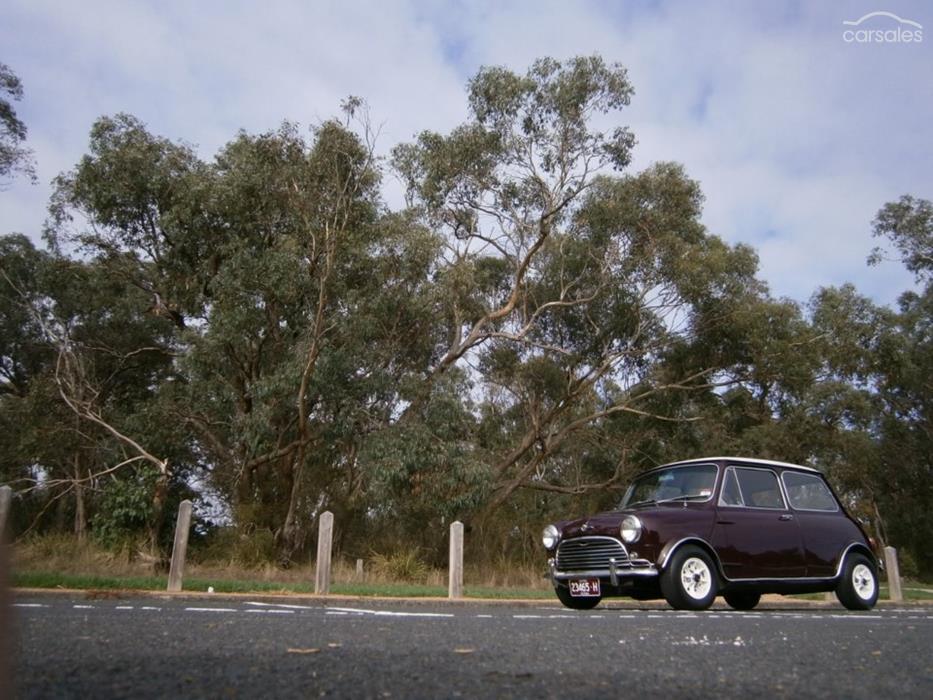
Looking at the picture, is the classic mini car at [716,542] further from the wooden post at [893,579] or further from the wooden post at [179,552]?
the wooden post at [179,552]

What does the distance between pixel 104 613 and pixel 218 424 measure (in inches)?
592

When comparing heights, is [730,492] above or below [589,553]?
above

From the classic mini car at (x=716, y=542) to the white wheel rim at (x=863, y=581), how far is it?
0.01 m

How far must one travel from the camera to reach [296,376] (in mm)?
17781

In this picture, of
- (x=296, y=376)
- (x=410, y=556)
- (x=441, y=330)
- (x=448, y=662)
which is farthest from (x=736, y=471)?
(x=441, y=330)

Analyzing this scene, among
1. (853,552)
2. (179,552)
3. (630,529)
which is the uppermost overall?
(630,529)

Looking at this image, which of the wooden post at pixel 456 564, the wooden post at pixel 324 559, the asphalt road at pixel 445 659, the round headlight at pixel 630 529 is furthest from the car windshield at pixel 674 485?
the wooden post at pixel 324 559

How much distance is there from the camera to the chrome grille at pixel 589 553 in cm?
844

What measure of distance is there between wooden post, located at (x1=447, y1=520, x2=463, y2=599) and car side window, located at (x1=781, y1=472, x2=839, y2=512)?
15.9 ft

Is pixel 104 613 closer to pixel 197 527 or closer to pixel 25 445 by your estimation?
pixel 197 527

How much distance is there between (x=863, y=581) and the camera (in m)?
9.66

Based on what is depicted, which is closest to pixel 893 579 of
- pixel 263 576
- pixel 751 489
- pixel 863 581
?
pixel 863 581

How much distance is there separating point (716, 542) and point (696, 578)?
0.50m

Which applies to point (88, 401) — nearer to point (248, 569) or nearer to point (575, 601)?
point (248, 569)
